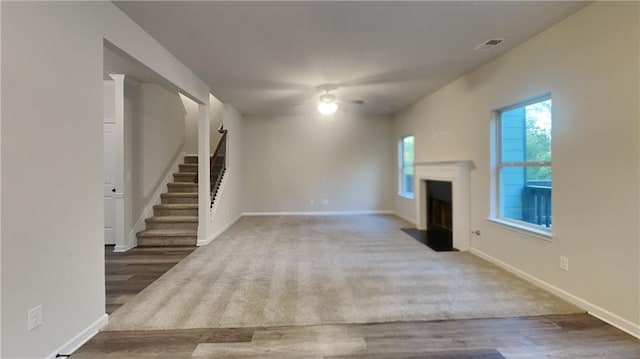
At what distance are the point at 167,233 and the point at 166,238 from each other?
9 cm

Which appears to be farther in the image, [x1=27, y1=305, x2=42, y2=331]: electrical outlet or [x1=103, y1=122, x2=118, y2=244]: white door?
[x1=103, y1=122, x2=118, y2=244]: white door

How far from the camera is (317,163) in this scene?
8531 mm

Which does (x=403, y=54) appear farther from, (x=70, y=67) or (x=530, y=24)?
(x=70, y=67)

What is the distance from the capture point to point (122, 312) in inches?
106

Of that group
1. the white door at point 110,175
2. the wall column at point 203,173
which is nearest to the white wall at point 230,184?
the wall column at point 203,173

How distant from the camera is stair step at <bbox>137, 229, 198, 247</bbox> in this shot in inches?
201

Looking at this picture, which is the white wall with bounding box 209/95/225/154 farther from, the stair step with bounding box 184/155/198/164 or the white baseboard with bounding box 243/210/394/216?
the white baseboard with bounding box 243/210/394/216

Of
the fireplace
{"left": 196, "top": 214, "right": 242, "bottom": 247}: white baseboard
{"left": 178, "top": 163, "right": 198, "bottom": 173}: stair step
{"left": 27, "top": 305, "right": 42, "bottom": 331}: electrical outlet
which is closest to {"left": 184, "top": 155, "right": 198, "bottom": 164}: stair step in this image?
{"left": 178, "top": 163, "right": 198, "bottom": 173}: stair step

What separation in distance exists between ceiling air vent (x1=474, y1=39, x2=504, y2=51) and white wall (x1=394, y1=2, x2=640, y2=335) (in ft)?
0.88

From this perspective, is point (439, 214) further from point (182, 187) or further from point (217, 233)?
point (182, 187)

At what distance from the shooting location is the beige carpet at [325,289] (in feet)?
8.54

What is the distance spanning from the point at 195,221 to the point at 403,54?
161 inches

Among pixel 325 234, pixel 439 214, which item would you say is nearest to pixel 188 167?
pixel 325 234

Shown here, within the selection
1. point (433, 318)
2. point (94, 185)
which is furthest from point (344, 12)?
point (433, 318)
